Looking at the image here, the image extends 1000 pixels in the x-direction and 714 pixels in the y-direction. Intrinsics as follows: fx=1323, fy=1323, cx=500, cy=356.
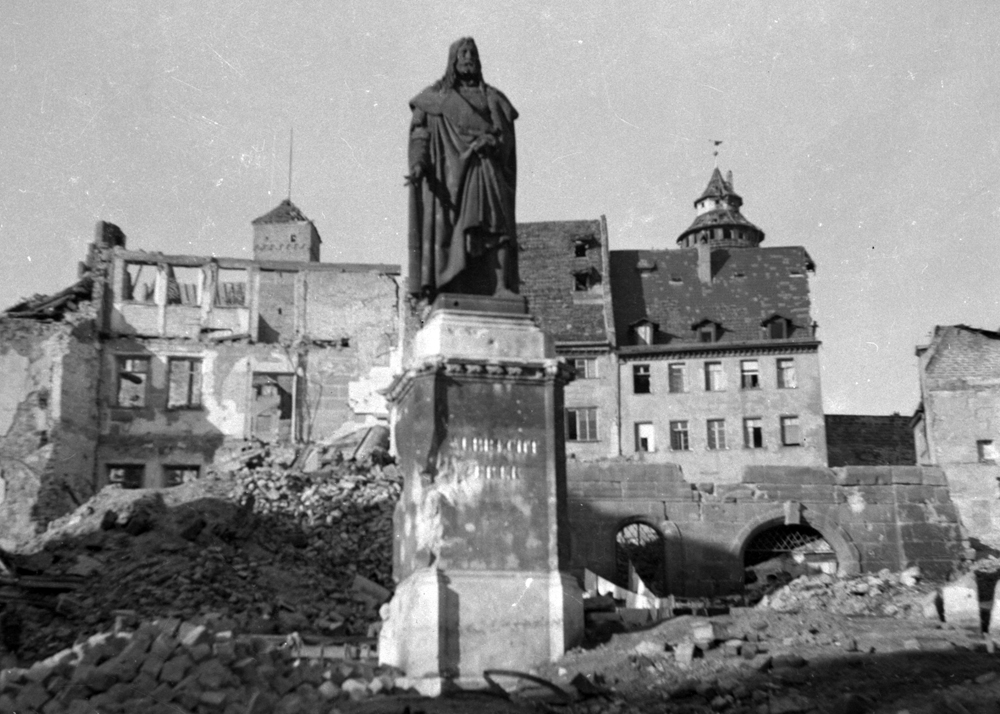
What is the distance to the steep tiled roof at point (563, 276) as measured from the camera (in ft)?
164

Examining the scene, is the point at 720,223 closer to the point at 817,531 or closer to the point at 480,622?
the point at 817,531

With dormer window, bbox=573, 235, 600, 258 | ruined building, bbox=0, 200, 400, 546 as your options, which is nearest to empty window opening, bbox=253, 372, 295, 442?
ruined building, bbox=0, 200, 400, 546

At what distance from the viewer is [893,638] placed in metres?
12.2

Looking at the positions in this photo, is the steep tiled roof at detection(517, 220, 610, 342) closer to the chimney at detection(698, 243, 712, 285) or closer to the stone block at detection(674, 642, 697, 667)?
the chimney at detection(698, 243, 712, 285)

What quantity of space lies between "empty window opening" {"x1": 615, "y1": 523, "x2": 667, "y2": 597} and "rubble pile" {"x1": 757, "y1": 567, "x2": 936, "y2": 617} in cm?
849

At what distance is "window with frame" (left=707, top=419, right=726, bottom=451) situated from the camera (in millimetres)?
48344

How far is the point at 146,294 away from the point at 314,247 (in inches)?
353

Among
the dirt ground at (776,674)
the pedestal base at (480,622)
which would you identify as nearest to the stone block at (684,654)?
the dirt ground at (776,674)

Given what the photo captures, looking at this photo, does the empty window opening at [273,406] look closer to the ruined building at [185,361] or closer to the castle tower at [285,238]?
the ruined building at [185,361]

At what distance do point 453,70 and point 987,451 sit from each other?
36.3 m

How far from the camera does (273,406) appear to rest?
4797 cm

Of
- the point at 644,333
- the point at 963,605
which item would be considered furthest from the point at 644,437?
the point at 963,605

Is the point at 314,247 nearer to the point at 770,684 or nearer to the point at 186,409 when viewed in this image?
the point at 186,409

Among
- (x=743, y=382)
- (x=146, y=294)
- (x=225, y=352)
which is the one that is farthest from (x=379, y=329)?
(x=743, y=382)
